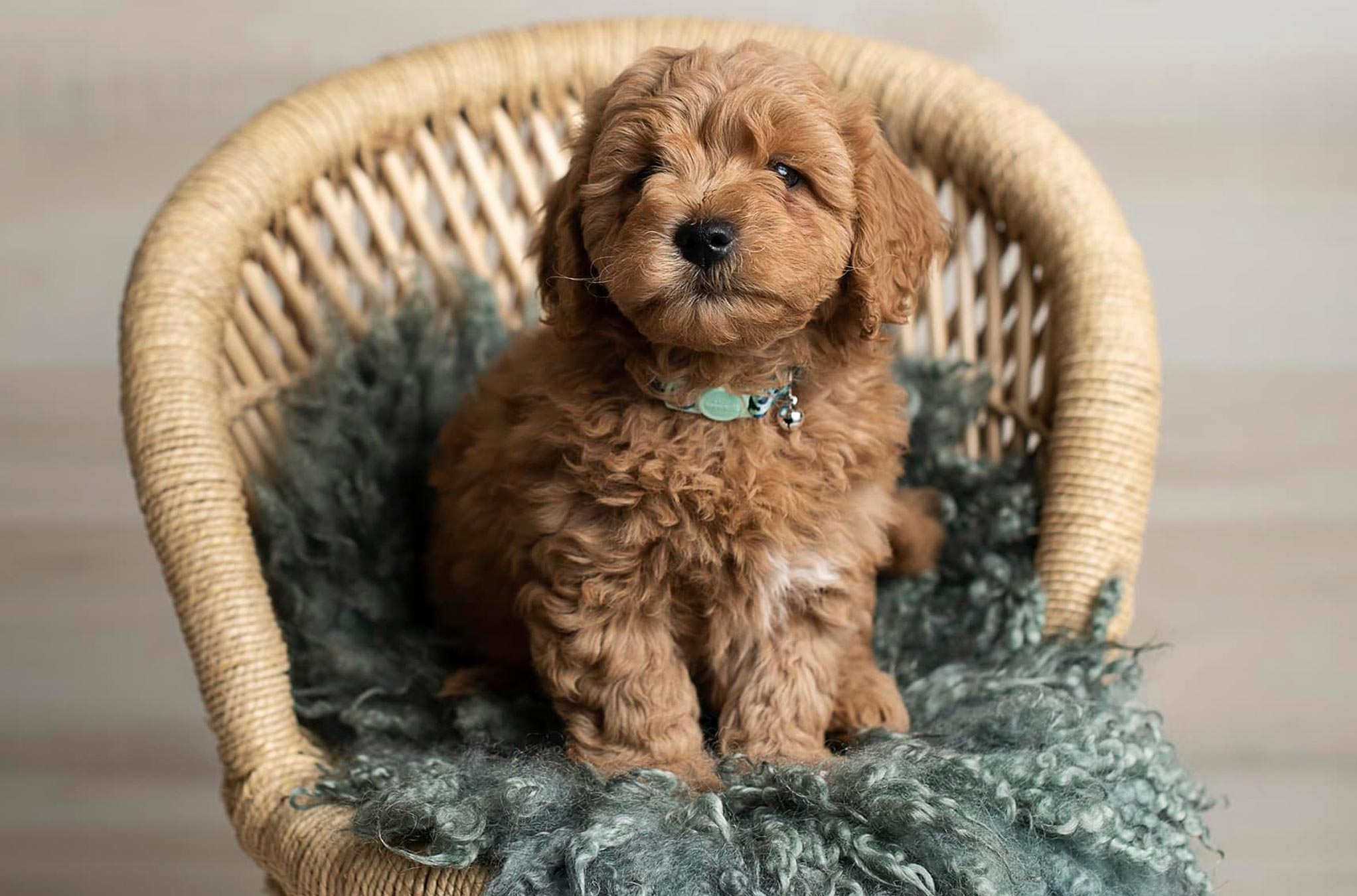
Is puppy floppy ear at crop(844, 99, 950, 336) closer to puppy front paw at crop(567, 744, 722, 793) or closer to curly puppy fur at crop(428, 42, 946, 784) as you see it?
curly puppy fur at crop(428, 42, 946, 784)

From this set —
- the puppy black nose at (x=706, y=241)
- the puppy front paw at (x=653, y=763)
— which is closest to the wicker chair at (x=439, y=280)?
the puppy front paw at (x=653, y=763)

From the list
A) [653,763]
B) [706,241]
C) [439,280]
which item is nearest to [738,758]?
[653,763]

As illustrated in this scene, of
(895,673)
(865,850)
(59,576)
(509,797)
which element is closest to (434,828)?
(509,797)

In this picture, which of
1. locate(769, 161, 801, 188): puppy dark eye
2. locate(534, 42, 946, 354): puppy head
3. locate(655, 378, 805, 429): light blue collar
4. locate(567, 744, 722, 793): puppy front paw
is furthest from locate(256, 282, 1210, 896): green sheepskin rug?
locate(769, 161, 801, 188): puppy dark eye

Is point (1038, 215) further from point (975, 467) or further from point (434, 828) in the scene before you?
point (434, 828)

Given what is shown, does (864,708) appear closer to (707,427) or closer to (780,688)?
(780,688)
